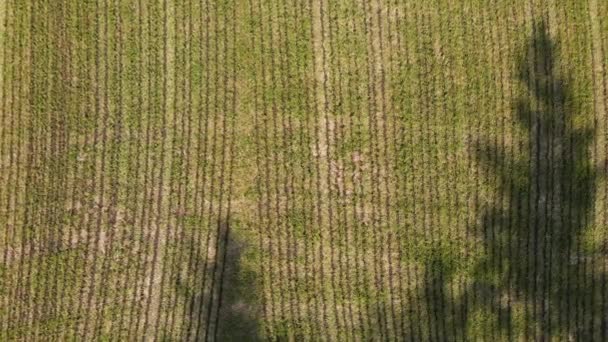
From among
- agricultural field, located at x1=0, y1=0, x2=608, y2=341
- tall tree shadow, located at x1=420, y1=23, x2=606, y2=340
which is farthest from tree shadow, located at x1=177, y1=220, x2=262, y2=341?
tall tree shadow, located at x1=420, y1=23, x2=606, y2=340

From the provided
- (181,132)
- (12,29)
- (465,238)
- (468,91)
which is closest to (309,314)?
(465,238)

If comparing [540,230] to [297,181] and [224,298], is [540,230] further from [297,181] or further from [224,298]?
[224,298]

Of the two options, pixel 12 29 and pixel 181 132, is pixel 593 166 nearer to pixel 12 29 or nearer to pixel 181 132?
pixel 181 132

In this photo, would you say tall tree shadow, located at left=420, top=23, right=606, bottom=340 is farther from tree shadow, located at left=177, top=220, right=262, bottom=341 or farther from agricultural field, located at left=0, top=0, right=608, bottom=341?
tree shadow, located at left=177, top=220, right=262, bottom=341

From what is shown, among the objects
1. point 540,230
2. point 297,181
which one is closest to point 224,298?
point 297,181

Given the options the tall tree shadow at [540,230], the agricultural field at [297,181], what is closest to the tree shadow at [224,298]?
the agricultural field at [297,181]

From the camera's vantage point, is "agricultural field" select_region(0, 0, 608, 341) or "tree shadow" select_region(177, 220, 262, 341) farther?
"tree shadow" select_region(177, 220, 262, 341)

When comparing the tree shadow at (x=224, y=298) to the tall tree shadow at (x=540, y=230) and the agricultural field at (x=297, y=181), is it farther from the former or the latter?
the tall tree shadow at (x=540, y=230)
